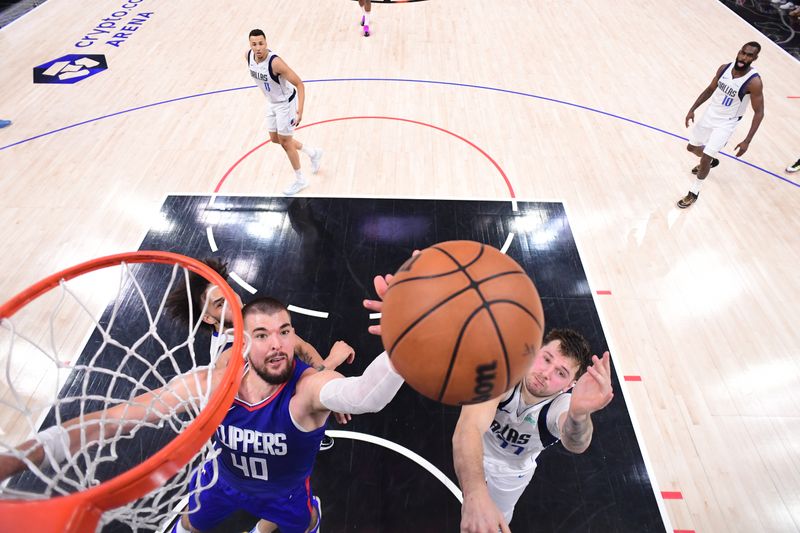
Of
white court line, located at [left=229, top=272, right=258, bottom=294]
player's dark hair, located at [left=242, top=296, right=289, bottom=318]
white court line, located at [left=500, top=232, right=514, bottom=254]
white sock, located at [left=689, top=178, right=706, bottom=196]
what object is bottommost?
white court line, located at [left=229, top=272, right=258, bottom=294]

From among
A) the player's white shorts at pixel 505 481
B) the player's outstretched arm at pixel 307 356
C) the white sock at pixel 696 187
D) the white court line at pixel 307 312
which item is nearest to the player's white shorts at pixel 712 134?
the white sock at pixel 696 187

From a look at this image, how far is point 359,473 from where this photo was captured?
3201 mm

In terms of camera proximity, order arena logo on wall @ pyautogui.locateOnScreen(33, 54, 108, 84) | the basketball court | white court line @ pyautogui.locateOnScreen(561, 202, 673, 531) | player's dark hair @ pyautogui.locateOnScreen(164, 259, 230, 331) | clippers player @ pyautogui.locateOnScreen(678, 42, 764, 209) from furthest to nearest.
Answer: arena logo on wall @ pyautogui.locateOnScreen(33, 54, 108, 84) < clippers player @ pyautogui.locateOnScreen(678, 42, 764, 209) < the basketball court < white court line @ pyautogui.locateOnScreen(561, 202, 673, 531) < player's dark hair @ pyautogui.locateOnScreen(164, 259, 230, 331)

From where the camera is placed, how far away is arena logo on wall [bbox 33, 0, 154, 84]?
7559mm

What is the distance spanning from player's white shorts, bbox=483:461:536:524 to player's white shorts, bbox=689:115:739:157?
4.19 meters

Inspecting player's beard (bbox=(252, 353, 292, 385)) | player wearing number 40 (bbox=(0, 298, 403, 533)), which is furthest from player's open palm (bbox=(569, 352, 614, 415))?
player's beard (bbox=(252, 353, 292, 385))

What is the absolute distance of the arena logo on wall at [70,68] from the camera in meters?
7.48

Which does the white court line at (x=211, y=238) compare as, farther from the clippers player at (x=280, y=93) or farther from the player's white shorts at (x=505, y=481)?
the player's white shorts at (x=505, y=481)

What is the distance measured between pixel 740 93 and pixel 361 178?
3972mm

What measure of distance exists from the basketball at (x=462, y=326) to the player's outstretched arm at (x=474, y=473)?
0.38m

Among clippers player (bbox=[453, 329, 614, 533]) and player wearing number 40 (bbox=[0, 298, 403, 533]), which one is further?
player wearing number 40 (bbox=[0, 298, 403, 533])

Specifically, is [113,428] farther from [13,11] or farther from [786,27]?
[786,27]

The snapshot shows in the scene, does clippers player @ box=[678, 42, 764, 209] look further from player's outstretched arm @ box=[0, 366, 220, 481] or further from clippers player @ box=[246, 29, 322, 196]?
player's outstretched arm @ box=[0, 366, 220, 481]

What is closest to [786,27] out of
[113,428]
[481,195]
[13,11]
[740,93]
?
[740,93]
